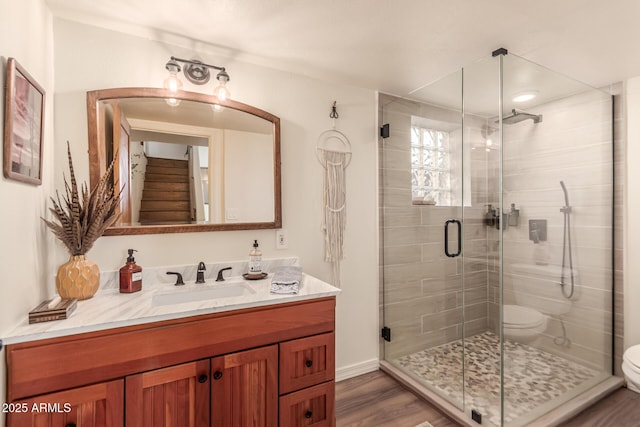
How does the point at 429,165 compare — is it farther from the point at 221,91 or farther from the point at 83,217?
the point at 83,217

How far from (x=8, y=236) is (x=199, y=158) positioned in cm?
95

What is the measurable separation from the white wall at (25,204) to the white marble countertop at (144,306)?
122 millimetres

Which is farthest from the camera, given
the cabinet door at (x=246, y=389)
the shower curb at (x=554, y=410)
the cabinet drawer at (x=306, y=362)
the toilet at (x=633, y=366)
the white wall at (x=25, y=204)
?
the shower curb at (x=554, y=410)

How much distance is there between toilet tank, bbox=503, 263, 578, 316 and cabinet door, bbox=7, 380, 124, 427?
2.12 meters

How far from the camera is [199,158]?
6.07 feet

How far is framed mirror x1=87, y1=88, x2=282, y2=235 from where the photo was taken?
1.65 m

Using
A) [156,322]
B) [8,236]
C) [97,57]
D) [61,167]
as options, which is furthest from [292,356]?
[97,57]

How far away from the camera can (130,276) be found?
5.08 feet

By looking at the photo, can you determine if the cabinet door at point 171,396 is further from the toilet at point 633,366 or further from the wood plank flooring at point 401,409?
the toilet at point 633,366

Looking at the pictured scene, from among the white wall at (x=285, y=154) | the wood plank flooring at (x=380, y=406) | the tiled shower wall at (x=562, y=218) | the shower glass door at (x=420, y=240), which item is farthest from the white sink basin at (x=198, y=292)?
the tiled shower wall at (x=562, y=218)

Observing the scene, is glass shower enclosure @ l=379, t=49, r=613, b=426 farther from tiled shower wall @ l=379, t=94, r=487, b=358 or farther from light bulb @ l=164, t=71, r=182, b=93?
light bulb @ l=164, t=71, r=182, b=93

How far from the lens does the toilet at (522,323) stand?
1.87m

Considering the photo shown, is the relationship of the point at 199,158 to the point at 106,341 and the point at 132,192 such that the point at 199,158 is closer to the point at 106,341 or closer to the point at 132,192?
the point at 132,192

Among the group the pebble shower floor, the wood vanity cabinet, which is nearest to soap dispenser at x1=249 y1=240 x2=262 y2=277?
the wood vanity cabinet
